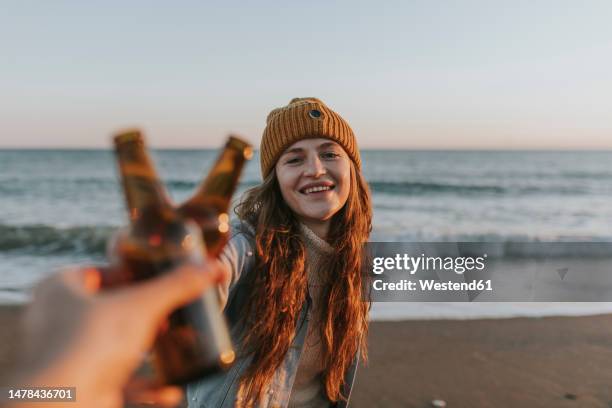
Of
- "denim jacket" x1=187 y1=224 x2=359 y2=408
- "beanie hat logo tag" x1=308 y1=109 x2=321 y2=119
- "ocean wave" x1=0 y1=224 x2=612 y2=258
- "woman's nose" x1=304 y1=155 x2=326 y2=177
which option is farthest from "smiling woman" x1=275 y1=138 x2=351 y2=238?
"ocean wave" x1=0 y1=224 x2=612 y2=258

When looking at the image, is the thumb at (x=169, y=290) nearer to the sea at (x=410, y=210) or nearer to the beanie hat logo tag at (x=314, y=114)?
the sea at (x=410, y=210)

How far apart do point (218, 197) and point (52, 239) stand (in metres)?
11.9

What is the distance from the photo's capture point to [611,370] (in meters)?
5.20

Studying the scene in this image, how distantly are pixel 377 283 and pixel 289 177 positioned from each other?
5752 millimetres

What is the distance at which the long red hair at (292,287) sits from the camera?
2.41 metres

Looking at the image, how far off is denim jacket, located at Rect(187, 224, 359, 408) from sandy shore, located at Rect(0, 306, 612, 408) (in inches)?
88.6

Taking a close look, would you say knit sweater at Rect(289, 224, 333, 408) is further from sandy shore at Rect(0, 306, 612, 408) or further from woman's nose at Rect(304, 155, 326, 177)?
sandy shore at Rect(0, 306, 612, 408)

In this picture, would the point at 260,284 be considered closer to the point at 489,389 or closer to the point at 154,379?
the point at 154,379

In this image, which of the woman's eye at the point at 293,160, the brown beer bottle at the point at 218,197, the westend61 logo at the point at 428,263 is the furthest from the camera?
the westend61 logo at the point at 428,263

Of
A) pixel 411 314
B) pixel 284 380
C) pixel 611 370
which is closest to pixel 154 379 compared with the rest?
pixel 284 380

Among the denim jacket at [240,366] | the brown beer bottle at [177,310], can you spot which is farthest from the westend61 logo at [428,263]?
the brown beer bottle at [177,310]

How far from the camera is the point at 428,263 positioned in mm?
10211

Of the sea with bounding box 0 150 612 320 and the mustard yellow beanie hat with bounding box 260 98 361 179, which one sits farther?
the sea with bounding box 0 150 612 320

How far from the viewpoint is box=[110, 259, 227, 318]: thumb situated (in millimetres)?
727
